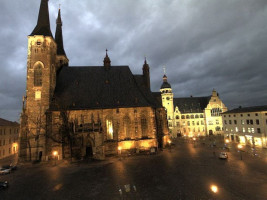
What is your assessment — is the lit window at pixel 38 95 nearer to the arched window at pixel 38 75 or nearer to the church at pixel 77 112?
the church at pixel 77 112

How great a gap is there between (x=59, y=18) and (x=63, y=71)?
1904cm

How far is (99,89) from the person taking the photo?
3362cm

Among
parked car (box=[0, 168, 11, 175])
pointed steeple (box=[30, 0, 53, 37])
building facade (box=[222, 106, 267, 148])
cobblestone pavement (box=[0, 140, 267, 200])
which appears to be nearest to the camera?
cobblestone pavement (box=[0, 140, 267, 200])

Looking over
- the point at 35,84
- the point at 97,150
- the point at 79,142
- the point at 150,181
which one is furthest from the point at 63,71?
the point at 150,181

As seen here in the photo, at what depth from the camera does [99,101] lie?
31.5m

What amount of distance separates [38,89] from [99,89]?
1220 centimetres

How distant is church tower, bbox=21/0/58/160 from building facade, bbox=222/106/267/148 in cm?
4932

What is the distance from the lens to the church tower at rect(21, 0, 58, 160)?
27.4m

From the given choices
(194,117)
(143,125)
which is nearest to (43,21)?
(143,125)

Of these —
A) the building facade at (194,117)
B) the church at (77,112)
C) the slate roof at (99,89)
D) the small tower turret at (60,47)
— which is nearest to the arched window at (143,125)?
the church at (77,112)

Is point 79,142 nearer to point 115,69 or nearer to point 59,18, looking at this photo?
point 115,69

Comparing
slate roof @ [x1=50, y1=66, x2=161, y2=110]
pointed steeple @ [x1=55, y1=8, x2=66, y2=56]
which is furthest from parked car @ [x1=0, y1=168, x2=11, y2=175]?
pointed steeple @ [x1=55, y1=8, x2=66, y2=56]

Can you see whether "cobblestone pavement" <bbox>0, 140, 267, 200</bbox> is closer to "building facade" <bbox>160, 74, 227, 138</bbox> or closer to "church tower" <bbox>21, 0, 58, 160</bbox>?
"church tower" <bbox>21, 0, 58, 160</bbox>

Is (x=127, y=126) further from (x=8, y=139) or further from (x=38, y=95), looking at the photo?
(x=8, y=139)
